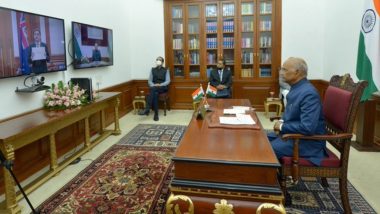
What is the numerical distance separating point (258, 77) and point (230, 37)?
1.07 meters

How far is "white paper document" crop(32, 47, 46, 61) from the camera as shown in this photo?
3.12 metres

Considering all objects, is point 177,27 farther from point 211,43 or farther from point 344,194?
point 344,194

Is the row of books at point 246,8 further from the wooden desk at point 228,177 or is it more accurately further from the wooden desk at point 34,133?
the wooden desk at point 228,177

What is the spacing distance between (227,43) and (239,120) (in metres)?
3.98

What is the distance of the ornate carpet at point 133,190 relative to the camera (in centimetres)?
240

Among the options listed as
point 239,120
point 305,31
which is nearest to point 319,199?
point 239,120

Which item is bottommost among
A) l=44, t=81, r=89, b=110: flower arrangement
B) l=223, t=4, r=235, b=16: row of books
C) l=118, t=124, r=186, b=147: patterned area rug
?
l=118, t=124, r=186, b=147: patterned area rug

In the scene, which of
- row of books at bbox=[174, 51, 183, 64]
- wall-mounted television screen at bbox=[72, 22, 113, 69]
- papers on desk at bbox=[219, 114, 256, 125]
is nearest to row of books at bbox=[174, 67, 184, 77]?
row of books at bbox=[174, 51, 183, 64]

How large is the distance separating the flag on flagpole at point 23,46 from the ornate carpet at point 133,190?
1291mm

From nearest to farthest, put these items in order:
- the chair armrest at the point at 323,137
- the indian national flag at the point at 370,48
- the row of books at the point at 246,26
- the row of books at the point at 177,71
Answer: the chair armrest at the point at 323,137 < the indian national flag at the point at 370,48 < the row of books at the point at 246,26 < the row of books at the point at 177,71

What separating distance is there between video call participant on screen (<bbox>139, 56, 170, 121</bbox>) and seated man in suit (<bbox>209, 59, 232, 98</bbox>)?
1021 millimetres

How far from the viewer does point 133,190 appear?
2725 millimetres

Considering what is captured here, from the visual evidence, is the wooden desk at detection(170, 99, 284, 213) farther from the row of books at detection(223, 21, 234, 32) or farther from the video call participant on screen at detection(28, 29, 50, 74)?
the row of books at detection(223, 21, 234, 32)

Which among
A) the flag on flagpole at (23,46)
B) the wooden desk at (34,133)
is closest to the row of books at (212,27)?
the wooden desk at (34,133)
